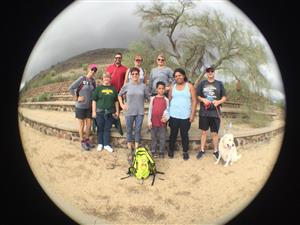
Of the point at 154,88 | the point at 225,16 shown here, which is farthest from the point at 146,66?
the point at 225,16

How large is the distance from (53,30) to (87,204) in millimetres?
2581

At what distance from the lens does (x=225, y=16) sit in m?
6.51

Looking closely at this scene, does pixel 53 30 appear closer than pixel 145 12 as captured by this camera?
No

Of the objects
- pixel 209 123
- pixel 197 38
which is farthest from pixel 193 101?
pixel 197 38

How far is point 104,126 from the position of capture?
6.30 meters

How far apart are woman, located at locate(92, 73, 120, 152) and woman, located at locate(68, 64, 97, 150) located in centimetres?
9

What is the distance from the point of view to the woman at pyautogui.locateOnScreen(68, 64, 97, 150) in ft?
20.6

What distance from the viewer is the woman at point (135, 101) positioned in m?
6.13

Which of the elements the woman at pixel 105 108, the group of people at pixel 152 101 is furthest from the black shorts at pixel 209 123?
the woman at pixel 105 108

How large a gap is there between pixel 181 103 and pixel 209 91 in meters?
0.44

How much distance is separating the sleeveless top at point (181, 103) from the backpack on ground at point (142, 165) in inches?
25.0

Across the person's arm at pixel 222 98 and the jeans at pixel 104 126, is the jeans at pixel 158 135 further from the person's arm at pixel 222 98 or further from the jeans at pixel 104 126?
the person's arm at pixel 222 98

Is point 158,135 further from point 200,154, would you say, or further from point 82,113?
point 82,113

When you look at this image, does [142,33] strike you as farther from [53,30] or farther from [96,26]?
[53,30]
